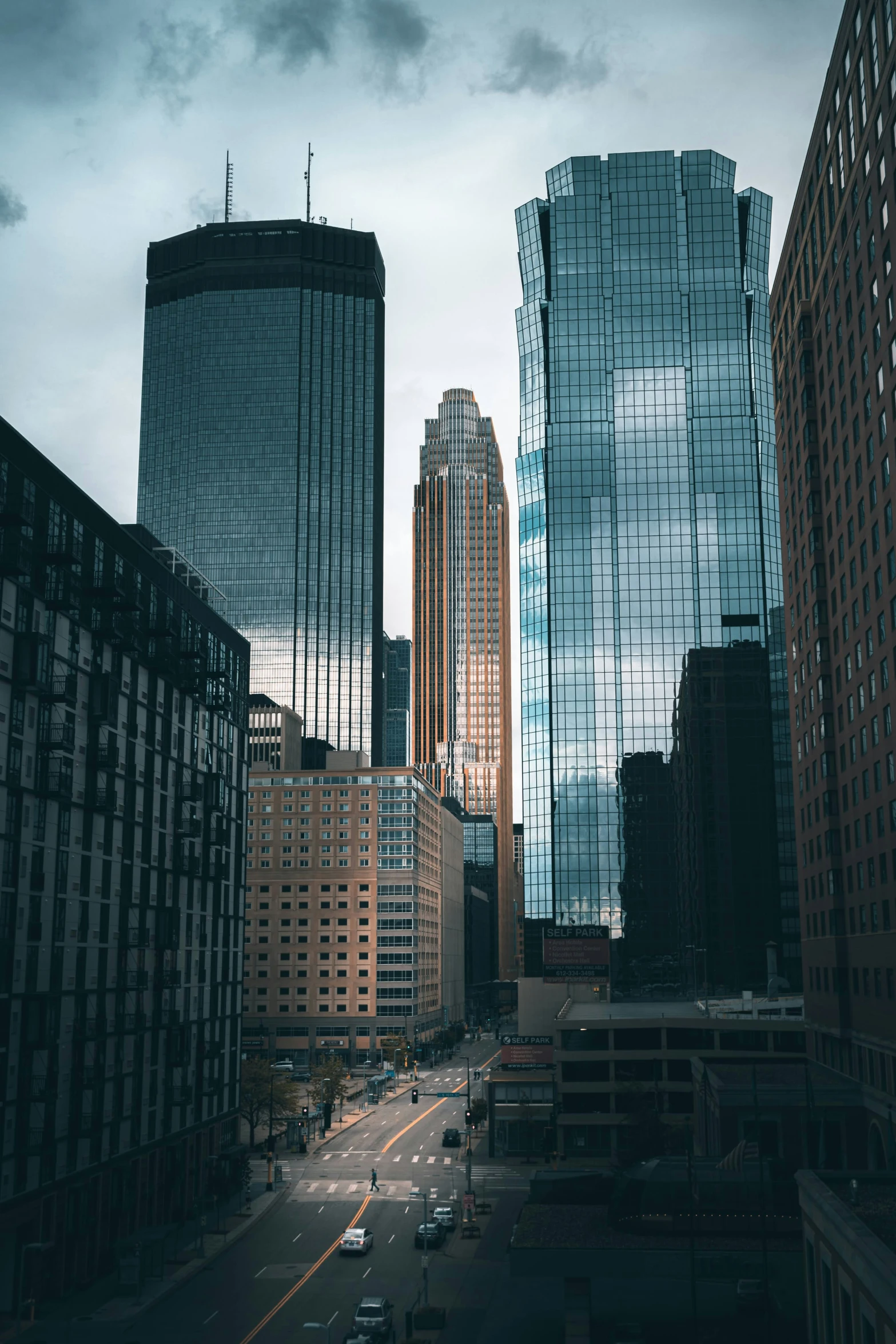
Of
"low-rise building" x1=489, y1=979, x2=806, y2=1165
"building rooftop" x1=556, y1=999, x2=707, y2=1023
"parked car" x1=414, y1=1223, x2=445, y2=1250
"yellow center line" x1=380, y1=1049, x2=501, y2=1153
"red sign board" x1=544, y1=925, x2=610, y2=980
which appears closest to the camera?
"parked car" x1=414, y1=1223, x2=445, y2=1250

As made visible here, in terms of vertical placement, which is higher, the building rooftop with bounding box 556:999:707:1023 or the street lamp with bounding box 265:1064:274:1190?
the building rooftop with bounding box 556:999:707:1023

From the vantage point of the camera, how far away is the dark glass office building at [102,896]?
6856cm

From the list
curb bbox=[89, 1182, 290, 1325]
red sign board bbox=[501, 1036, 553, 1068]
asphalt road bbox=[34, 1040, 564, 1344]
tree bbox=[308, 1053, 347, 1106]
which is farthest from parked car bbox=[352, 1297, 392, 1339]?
tree bbox=[308, 1053, 347, 1106]

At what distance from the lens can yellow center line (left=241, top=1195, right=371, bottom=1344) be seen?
2589 inches

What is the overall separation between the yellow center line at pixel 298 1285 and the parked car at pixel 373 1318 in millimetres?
5048

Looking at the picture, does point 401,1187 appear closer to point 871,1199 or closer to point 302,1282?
point 302,1282

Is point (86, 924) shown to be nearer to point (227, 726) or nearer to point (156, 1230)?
point (156, 1230)

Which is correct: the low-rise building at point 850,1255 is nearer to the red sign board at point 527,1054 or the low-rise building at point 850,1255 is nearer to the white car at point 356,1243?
the white car at point 356,1243

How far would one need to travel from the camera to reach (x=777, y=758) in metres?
198

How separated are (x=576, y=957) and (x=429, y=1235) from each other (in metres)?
70.7

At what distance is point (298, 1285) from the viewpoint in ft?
247

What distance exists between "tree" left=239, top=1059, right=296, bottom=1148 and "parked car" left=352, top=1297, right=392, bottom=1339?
185 ft

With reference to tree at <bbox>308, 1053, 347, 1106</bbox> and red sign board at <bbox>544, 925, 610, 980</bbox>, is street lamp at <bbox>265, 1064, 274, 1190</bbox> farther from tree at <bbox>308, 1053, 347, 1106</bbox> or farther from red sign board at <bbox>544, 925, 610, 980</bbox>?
red sign board at <bbox>544, 925, 610, 980</bbox>

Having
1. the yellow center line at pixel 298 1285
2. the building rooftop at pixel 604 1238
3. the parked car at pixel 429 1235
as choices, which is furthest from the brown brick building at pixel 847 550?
the yellow center line at pixel 298 1285
